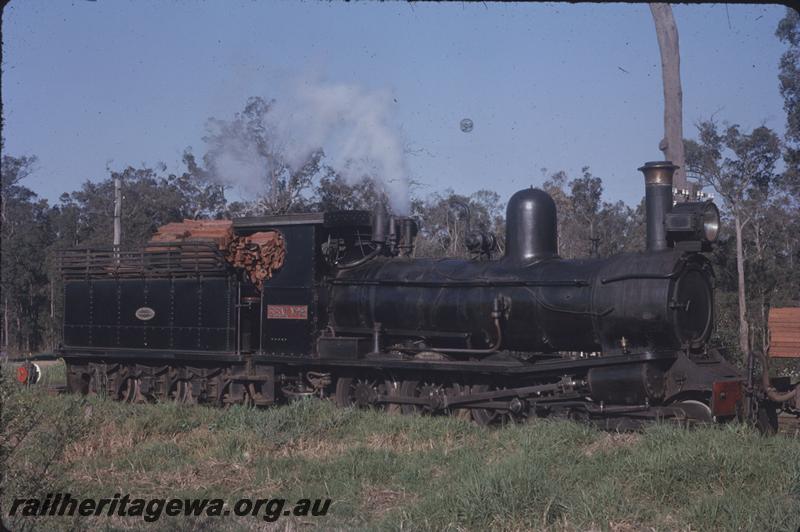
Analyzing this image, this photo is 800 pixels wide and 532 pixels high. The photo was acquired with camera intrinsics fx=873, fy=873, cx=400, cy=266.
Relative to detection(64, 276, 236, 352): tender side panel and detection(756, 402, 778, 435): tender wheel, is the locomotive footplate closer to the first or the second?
detection(756, 402, 778, 435): tender wheel

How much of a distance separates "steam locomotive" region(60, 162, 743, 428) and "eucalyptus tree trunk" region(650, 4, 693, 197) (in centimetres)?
570

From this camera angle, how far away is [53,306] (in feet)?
Answer: 131

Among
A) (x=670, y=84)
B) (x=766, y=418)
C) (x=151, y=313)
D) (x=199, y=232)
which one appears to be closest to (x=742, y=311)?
(x=670, y=84)

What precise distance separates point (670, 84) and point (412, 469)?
1166cm

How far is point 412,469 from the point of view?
8.71 meters

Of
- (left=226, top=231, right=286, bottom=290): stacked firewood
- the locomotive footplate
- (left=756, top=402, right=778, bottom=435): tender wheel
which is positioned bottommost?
(left=756, top=402, right=778, bottom=435): tender wheel

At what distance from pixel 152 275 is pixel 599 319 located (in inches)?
325

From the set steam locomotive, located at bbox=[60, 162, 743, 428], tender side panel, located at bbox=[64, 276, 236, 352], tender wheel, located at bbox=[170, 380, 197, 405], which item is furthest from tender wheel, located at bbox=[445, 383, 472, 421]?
tender wheel, located at bbox=[170, 380, 197, 405]

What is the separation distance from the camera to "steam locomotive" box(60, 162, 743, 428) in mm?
10859

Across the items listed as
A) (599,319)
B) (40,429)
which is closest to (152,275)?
(40,429)

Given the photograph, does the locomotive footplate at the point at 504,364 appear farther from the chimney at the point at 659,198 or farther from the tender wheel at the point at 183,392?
the tender wheel at the point at 183,392

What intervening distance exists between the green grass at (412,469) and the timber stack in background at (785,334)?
7.80 feet

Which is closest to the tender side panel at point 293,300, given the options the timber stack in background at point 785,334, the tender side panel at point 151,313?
the tender side panel at point 151,313

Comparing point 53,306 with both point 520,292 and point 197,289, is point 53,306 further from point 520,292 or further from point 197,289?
point 520,292
